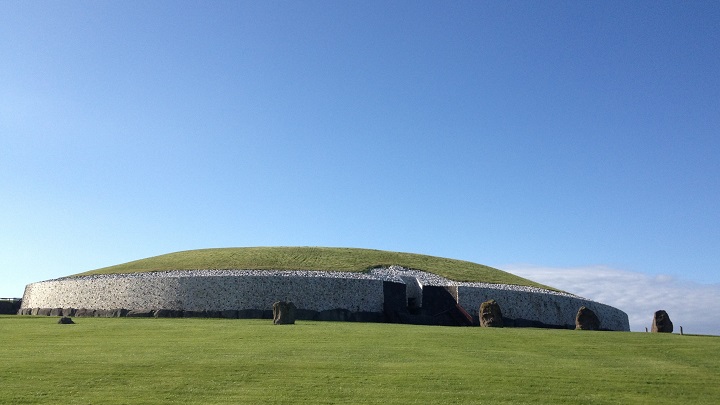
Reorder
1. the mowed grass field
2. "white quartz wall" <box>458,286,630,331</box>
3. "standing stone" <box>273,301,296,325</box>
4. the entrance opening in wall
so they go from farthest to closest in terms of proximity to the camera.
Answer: the entrance opening in wall → "white quartz wall" <box>458,286,630,331</box> → "standing stone" <box>273,301,296,325</box> → the mowed grass field

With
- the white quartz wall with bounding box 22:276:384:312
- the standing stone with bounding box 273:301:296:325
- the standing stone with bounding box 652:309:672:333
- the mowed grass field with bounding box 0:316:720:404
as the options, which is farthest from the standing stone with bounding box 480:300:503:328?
the standing stone with bounding box 273:301:296:325

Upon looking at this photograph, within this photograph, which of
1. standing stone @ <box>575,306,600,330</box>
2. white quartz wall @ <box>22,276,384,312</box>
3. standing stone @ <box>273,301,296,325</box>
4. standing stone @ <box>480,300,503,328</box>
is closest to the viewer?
standing stone @ <box>273,301,296,325</box>

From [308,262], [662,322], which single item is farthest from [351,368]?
[308,262]

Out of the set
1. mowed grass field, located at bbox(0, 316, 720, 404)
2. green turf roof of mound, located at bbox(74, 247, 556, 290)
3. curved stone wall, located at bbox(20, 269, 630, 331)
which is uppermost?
green turf roof of mound, located at bbox(74, 247, 556, 290)

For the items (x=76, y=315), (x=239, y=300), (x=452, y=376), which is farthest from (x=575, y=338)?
(x=76, y=315)

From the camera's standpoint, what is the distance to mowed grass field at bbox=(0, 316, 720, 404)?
1736cm

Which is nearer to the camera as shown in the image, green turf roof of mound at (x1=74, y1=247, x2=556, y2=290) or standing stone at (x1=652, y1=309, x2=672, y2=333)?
standing stone at (x1=652, y1=309, x2=672, y2=333)

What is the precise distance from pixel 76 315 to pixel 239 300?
12.3m

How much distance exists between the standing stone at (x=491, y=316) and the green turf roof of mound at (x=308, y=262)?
14.5 meters

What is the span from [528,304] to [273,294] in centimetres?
1864

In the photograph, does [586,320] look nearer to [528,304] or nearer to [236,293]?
[528,304]

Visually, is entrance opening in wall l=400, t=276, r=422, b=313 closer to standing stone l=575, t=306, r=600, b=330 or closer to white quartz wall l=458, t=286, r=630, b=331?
white quartz wall l=458, t=286, r=630, b=331

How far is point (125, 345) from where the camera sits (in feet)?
79.6

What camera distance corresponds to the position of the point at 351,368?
1984 cm
